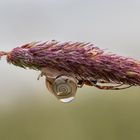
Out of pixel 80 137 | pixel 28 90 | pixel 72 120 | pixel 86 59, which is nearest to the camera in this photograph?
pixel 86 59

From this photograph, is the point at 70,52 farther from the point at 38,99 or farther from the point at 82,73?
the point at 38,99

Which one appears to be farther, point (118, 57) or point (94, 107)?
point (94, 107)

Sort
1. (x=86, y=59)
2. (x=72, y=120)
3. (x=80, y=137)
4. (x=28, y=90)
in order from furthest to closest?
(x=28, y=90) → (x=72, y=120) → (x=80, y=137) → (x=86, y=59)

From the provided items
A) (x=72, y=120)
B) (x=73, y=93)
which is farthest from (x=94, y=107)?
(x=73, y=93)

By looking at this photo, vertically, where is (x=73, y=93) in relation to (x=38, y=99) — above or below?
below
